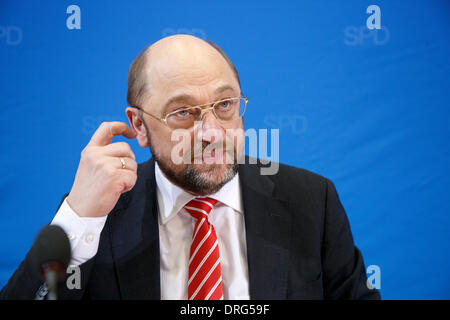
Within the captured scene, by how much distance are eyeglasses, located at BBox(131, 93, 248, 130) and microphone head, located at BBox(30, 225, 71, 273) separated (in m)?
0.73

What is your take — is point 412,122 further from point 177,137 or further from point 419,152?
point 177,137

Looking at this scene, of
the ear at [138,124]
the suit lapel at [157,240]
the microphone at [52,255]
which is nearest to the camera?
the microphone at [52,255]

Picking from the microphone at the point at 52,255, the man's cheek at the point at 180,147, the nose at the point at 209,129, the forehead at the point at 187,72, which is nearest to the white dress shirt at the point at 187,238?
the man's cheek at the point at 180,147

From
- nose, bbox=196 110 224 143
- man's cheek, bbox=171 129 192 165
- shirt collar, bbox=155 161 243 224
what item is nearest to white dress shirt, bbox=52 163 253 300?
shirt collar, bbox=155 161 243 224

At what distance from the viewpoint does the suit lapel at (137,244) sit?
1.45 m

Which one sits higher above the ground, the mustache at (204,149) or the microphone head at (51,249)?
the mustache at (204,149)

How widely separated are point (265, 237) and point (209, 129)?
1.48 feet

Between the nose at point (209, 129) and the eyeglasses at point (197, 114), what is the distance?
1 cm

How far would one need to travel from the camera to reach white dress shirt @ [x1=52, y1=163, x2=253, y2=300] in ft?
4.90

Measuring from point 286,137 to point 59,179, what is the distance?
134 cm

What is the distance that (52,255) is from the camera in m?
0.85

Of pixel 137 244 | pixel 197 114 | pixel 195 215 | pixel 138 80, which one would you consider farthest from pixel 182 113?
pixel 137 244

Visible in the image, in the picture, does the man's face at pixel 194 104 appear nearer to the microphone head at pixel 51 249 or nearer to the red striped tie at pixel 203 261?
Result: the red striped tie at pixel 203 261

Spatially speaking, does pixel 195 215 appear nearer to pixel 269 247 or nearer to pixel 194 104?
pixel 269 247
